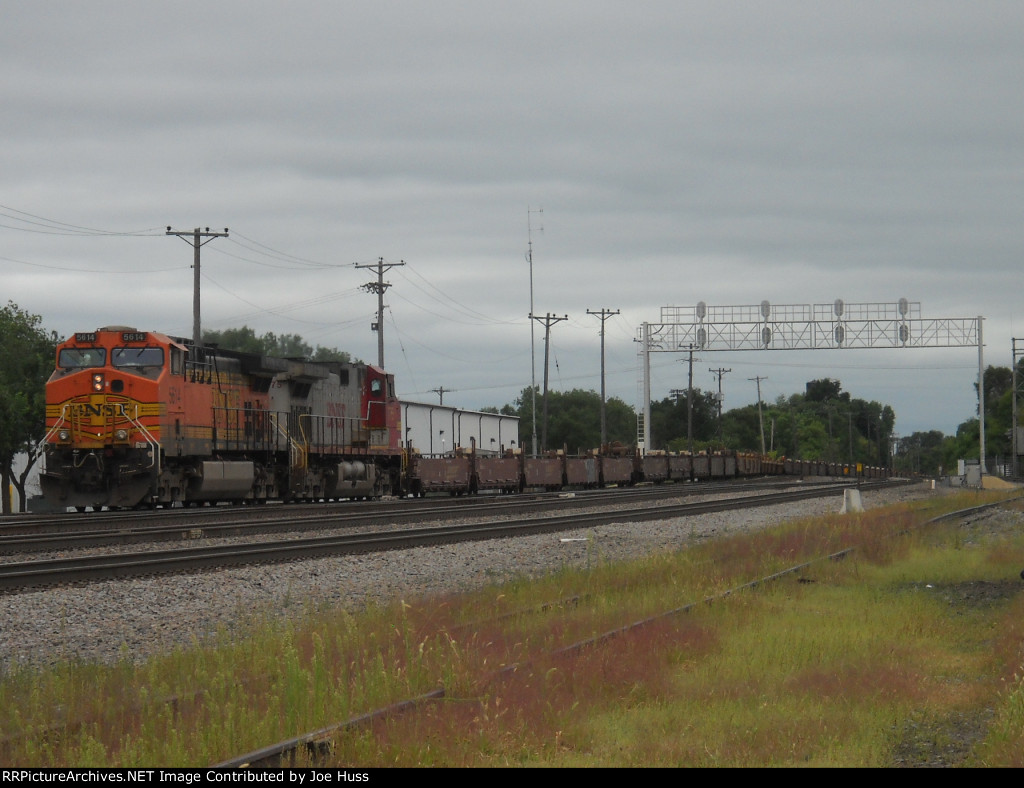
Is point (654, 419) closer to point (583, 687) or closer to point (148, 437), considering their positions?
point (148, 437)

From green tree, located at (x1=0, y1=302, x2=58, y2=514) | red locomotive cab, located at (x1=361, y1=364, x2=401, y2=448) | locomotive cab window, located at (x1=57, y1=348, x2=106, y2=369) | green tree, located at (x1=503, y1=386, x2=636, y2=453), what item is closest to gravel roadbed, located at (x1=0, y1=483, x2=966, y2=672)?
locomotive cab window, located at (x1=57, y1=348, x2=106, y2=369)

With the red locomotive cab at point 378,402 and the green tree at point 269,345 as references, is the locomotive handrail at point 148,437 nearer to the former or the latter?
the red locomotive cab at point 378,402

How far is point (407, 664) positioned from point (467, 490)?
3445 centimetres

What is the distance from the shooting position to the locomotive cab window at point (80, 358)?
962 inches

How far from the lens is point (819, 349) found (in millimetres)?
61188

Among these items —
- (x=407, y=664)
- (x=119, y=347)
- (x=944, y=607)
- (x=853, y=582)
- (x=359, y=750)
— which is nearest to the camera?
(x=359, y=750)

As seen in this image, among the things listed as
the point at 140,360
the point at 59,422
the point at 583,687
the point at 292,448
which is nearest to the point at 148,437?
the point at 140,360

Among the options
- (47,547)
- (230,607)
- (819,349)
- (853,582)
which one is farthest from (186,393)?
(819,349)

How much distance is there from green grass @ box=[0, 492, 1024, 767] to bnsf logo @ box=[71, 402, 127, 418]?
1434cm

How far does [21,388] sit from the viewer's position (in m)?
46.9

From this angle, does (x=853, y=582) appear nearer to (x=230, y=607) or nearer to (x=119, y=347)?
(x=230, y=607)

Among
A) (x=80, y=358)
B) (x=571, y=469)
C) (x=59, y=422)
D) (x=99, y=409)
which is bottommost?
(x=571, y=469)

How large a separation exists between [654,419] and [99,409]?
120 meters

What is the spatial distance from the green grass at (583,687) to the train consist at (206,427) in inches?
560
